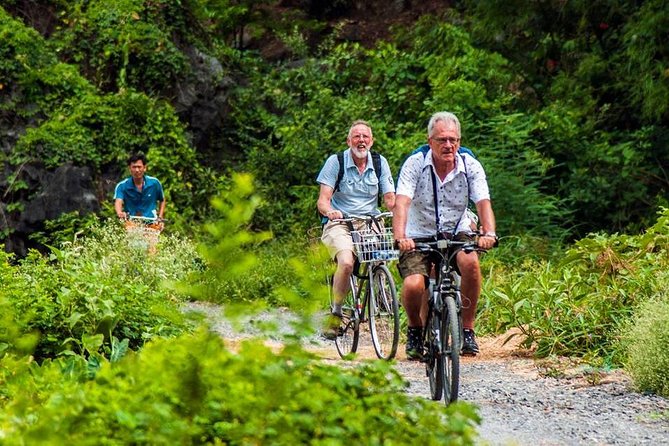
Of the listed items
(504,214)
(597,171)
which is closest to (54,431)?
(504,214)

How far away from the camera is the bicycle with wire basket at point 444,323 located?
742 cm

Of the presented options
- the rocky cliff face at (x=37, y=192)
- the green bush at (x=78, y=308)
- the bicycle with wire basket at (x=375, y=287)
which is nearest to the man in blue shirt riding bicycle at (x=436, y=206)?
the bicycle with wire basket at (x=375, y=287)

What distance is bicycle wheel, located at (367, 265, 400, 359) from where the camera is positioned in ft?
31.8

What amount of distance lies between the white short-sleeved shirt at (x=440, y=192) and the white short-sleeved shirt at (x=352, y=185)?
1.27 m

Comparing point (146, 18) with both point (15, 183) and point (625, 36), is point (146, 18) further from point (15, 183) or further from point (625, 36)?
point (625, 36)

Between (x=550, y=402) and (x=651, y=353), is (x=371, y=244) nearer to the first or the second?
(x=550, y=402)

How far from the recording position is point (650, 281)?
394 inches

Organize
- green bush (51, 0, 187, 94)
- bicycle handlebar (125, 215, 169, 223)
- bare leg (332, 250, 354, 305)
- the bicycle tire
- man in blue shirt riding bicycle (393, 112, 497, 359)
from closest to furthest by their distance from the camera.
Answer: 1. the bicycle tire
2. man in blue shirt riding bicycle (393, 112, 497, 359)
3. bare leg (332, 250, 354, 305)
4. bicycle handlebar (125, 215, 169, 223)
5. green bush (51, 0, 187, 94)

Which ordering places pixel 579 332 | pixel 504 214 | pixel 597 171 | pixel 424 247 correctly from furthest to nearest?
1. pixel 597 171
2. pixel 504 214
3. pixel 579 332
4. pixel 424 247

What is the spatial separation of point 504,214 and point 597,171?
10.4ft

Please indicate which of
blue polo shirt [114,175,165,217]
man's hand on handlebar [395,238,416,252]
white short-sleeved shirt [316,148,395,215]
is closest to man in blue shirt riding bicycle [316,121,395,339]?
white short-sleeved shirt [316,148,395,215]

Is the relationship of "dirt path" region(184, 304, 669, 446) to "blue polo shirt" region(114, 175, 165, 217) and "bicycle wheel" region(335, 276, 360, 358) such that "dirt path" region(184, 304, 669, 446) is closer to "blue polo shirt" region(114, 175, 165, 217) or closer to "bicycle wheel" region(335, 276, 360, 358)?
"bicycle wheel" region(335, 276, 360, 358)

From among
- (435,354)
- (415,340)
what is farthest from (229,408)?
(415,340)

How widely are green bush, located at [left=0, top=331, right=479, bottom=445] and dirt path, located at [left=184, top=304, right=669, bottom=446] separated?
6.42 feet
